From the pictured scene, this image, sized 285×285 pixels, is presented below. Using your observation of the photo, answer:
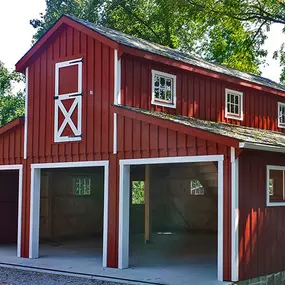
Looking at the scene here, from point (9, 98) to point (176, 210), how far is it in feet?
58.3

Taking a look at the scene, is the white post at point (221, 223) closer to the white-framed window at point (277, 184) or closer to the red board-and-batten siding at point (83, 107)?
the white-framed window at point (277, 184)

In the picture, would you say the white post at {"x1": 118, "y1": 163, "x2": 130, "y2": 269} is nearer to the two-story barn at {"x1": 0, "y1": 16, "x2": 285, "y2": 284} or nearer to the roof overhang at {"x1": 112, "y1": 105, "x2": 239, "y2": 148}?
the two-story barn at {"x1": 0, "y1": 16, "x2": 285, "y2": 284}

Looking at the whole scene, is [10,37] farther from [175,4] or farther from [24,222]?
[24,222]

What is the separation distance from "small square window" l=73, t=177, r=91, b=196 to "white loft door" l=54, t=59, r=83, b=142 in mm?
6012

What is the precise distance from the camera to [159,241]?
16.2 m

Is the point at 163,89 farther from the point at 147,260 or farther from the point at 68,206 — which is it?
the point at 68,206

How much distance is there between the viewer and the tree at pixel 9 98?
104ft

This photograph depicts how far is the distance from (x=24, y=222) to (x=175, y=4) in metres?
10.6

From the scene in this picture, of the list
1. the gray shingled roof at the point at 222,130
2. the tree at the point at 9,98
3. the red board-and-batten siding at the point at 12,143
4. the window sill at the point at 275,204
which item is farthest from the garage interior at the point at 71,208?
the tree at the point at 9,98

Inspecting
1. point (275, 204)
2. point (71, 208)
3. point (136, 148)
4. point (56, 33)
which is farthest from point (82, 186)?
point (275, 204)

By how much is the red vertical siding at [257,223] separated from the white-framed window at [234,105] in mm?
4170

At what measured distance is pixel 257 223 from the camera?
32.0 ft

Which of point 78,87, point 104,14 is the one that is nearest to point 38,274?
point 78,87

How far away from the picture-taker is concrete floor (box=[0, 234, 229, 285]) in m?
9.81
